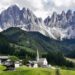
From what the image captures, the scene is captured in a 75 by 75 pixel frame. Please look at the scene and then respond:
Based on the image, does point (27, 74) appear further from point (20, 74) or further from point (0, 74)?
point (0, 74)

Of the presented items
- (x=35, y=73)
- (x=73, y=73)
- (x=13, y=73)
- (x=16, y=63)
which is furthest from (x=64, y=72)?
(x=16, y=63)

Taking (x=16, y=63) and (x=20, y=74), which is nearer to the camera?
(x=20, y=74)

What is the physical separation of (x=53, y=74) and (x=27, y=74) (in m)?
11.5

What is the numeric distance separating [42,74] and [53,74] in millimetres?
4853

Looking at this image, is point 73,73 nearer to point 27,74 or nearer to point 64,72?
point 64,72

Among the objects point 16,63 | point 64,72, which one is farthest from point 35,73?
point 16,63

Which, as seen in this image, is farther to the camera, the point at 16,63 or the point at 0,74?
the point at 16,63

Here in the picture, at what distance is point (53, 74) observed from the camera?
5531 inches

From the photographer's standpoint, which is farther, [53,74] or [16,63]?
[16,63]

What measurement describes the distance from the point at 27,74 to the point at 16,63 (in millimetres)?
49547

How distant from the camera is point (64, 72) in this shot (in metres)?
148

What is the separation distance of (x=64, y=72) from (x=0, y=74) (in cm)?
2980

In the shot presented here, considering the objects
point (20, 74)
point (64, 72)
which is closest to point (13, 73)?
point (20, 74)

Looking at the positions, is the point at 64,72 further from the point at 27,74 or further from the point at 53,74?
the point at 27,74
